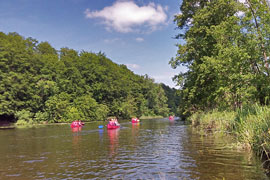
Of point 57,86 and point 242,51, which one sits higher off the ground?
point 57,86

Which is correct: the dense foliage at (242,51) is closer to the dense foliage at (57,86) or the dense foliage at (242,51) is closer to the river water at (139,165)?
the river water at (139,165)

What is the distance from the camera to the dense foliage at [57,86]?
45781mm

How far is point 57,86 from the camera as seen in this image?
56062 mm

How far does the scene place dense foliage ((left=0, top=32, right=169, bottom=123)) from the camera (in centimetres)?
4578

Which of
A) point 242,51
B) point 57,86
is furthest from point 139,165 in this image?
point 57,86

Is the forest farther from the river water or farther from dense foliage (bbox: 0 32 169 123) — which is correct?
dense foliage (bbox: 0 32 169 123)

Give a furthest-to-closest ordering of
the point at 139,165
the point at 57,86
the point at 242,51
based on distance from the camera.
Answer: the point at 57,86 → the point at 242,51 → the point at 139,165

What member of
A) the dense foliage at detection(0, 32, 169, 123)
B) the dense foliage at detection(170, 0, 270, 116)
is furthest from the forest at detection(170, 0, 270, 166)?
the dense foliage at detection(0, 32, 169, 123)

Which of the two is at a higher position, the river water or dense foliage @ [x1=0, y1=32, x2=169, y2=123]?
dense foliage @ [x1=0, y1=32, x2=169, y2=123]

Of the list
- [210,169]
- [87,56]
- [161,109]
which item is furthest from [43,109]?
[161,109]

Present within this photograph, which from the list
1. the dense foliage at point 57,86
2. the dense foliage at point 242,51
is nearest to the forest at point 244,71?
the dense foliage at point 242,51

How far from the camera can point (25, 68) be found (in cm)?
4944

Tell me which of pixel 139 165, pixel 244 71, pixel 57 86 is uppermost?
pixel 57 86

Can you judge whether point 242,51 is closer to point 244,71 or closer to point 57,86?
point 244,71
